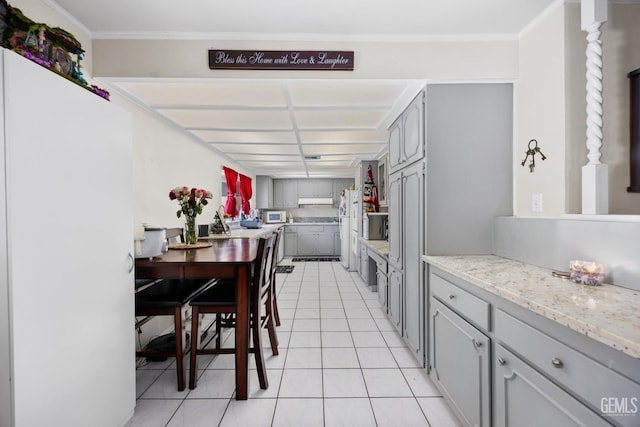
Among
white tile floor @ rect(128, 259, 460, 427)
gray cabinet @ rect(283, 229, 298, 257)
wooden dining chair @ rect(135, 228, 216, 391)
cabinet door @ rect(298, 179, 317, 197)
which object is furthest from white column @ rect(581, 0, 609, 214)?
cabinet door @ rect(298, 179, 317, 197)

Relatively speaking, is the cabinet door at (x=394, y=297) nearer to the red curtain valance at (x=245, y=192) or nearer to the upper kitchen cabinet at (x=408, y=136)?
the upper kitchen cabinet at (x=408, y=136)

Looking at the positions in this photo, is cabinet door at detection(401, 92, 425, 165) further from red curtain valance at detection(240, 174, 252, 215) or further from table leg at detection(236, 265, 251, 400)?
red curtain valance at detection(240, 174, 252, 215)

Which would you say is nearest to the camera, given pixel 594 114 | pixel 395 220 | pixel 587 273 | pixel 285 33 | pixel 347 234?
pixel 587 273

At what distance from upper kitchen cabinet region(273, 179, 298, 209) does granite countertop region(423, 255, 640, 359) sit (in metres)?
6.20

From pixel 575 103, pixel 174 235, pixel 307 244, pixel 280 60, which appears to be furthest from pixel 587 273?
pixel 307 244

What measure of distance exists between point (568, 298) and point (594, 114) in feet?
3.46

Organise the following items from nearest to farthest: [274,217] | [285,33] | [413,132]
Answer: [285,33] → [413,132] → [274,217]

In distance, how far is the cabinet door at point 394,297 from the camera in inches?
103

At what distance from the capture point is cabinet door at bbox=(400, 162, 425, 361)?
2.10 metres

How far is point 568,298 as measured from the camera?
1053 mm

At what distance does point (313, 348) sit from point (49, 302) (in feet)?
6.31

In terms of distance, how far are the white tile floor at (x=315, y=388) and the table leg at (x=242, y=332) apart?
0.11 meters

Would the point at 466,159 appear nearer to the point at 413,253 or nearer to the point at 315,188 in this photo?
the point at 413,253

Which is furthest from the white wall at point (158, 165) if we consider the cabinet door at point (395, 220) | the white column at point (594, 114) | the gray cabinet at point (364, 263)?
the white column at point (594, 114)
